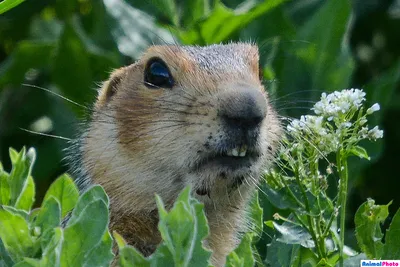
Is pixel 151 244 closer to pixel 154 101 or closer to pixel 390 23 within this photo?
pixel 154 101

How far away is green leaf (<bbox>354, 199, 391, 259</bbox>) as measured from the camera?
219cm

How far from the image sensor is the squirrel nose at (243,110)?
2.31 m

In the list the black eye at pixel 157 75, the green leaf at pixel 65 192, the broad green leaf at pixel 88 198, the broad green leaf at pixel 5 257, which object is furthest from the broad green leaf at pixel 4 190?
the black eye at pixel 157 75

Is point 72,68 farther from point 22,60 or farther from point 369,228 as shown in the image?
point 369,228

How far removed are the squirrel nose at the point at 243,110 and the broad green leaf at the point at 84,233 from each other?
707mm

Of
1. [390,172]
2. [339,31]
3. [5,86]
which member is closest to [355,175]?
[339,31]

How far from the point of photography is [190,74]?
262cm

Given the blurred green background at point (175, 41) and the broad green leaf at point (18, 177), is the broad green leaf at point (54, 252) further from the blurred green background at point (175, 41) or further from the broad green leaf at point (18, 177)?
the blurred green background at point (175, 41)

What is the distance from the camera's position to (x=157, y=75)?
2.71 meters

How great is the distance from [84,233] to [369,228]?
2.71 ft

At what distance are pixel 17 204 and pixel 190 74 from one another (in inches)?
30.5

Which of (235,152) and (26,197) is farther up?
(235,152)

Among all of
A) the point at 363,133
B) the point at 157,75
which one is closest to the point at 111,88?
the point at 157,75

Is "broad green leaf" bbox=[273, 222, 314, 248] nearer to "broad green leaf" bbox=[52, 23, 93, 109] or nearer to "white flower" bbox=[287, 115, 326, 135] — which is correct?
"white flower" bbox=[287, 115, 326, 135]
